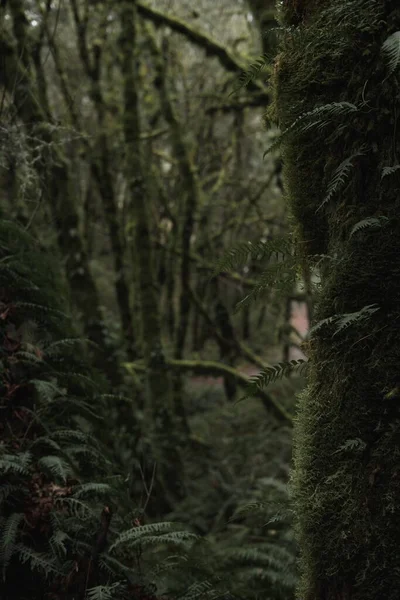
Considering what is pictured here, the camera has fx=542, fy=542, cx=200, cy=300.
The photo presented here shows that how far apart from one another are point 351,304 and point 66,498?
177 centimetres

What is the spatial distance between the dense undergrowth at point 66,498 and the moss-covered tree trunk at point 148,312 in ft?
7.29

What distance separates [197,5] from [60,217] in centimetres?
881

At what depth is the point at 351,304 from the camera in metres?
1.71

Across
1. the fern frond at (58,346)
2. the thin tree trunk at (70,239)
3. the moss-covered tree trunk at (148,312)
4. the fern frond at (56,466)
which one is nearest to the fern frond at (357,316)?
the fern frond at (56,466)

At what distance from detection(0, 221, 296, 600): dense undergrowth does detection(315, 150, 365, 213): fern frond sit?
1202 mm

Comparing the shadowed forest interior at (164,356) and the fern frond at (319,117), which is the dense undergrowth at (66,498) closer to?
the shadowed forest interior at (164,356)

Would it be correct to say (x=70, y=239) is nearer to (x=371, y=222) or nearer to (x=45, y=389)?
(x=45, y=389)

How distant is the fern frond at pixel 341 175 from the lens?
5.41ft

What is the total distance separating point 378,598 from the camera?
1.54m

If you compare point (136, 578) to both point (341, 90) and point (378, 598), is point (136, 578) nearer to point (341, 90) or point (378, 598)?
point (378, 598)

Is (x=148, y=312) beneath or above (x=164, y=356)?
above

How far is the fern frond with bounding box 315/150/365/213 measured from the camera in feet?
5.41

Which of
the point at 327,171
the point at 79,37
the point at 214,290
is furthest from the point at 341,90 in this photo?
the point at 79,37

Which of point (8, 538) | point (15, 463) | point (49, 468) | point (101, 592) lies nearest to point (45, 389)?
point (49, 468)
